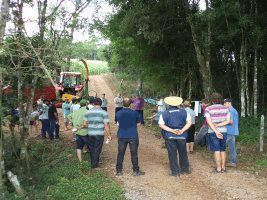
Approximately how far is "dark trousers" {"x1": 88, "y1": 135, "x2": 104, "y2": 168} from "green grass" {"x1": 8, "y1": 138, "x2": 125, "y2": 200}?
0.72 feet

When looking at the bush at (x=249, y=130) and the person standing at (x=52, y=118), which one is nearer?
the bush at (x=249, y=130)

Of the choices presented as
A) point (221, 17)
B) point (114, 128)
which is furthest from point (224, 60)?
point (114, 128)

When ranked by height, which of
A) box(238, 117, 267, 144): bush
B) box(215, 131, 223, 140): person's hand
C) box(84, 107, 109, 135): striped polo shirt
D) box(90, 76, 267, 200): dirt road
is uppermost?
box(84, 107, 109, 135): striped polo shirt

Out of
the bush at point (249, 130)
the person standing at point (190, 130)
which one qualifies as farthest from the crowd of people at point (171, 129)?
the bush at point (249, 130)

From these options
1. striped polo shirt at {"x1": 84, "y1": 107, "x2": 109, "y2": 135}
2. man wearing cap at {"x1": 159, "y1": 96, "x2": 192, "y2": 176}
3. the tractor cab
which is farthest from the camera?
the tractor cab

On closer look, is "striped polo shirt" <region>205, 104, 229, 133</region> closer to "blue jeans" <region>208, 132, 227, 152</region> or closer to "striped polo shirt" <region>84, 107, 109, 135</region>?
"blue jeans" <region>208, 132, 227, 152</region>

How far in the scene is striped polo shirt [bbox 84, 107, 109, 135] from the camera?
1051 centimetres

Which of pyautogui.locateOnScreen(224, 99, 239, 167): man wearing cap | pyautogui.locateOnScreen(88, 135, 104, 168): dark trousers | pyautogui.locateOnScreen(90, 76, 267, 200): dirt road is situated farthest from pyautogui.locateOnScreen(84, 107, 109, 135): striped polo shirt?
pyautogui.locateOnScreen(224, 99, 239, 167): man wearing cap

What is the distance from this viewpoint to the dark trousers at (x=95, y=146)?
10.6 m

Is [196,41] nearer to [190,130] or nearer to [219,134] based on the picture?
[190,130]

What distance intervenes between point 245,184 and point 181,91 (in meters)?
16.3

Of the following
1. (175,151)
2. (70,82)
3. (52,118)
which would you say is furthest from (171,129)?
(70,82)

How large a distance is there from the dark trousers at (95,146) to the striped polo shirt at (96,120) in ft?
0.53

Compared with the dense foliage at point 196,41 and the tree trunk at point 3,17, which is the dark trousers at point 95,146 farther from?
the dense foliage at point 196,41
